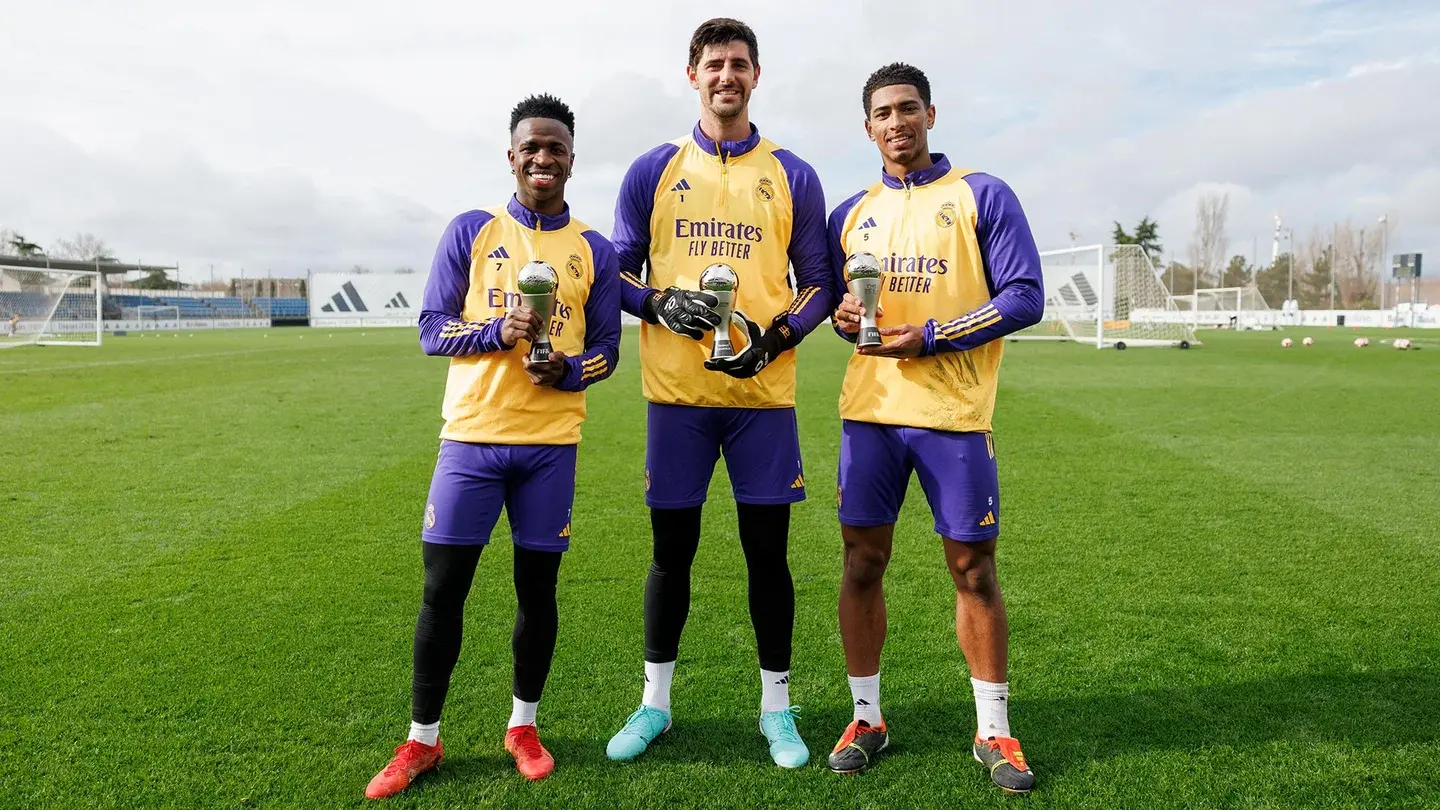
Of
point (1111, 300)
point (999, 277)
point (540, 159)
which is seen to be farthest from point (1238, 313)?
point (540, 159)

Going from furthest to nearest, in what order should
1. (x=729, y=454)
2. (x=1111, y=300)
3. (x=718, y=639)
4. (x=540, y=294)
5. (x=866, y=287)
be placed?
(x=1111, y=300) < (x=718, y=639) < (x=729, y=454) < (x=866, y=287) < (x=540, y=294)

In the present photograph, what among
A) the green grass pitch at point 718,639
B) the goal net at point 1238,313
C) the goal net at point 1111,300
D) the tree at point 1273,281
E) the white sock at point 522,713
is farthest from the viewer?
the tree at point 1273,281

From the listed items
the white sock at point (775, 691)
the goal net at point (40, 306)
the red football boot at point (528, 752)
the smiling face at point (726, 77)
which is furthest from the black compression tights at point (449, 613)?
the goal net at point (40, 306)

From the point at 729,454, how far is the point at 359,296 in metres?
66.2

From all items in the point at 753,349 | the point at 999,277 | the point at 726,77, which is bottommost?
the point at 753,349

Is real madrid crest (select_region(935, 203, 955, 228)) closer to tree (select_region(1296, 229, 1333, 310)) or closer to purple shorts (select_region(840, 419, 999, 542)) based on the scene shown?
purple shorts (select_region(840, 419, 999, 542))

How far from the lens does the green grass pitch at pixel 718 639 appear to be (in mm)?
2949

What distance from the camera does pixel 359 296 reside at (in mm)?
63844

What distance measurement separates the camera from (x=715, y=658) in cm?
395

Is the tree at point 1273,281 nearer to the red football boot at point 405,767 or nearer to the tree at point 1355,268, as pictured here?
the tree at point 1355,268

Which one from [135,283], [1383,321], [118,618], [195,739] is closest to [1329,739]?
[195,739]

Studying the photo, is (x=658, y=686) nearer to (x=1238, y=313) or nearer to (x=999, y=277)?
(x=999, y=277)

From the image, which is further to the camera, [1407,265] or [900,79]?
[1407,265]

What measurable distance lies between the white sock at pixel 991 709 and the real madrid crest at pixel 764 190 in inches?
73.8
